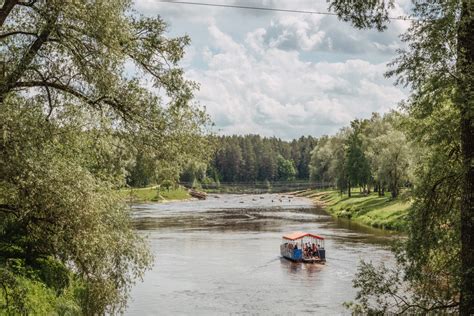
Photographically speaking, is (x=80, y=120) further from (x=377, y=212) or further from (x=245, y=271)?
(x=377, y=212)

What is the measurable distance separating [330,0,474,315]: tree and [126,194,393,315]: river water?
208 inches

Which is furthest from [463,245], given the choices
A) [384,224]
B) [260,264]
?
[384,224]

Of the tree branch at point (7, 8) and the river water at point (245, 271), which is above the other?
the tree branch at point (7, 8)

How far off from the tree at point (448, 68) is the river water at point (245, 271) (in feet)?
17.3

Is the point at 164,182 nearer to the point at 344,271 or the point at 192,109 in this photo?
the point at 192,109

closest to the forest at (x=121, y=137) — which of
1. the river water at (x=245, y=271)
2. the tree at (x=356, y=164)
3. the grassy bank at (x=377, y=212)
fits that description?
the river water at (x=245, y=271)

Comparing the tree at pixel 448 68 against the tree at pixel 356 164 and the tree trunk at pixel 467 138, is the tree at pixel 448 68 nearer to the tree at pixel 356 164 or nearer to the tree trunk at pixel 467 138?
the tree trunk at pixel 467 138

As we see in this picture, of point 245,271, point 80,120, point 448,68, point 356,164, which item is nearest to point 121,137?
point 80,120

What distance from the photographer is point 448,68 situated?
38.3ft

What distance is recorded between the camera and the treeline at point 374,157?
73.4m

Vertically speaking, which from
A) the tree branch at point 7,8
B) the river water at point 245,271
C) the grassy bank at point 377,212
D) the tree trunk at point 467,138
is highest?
the tree branch at point 7,8

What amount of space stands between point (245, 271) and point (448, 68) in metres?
29.0

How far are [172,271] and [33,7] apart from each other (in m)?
27.6

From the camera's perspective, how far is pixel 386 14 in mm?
12742
